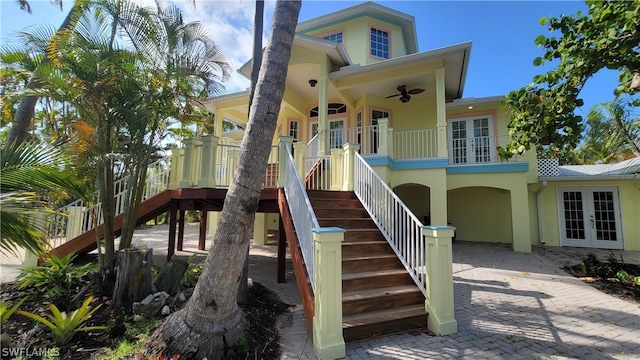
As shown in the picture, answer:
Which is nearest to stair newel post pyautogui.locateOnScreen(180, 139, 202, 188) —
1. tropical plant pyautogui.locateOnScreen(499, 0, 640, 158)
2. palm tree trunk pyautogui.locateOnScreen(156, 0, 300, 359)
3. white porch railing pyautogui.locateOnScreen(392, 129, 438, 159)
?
palm tree trunk pyautogui.locateOnScreen(156, 0, 300, 359)

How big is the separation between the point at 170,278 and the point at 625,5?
276 inches

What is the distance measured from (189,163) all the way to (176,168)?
0.71m

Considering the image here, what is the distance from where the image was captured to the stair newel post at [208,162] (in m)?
6.04

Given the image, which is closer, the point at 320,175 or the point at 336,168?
the point at 336,168

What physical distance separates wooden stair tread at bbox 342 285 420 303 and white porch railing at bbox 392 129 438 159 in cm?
566

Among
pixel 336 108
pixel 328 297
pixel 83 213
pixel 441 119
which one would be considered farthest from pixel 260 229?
pixel 328 297

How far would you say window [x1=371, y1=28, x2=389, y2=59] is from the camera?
35.8ft

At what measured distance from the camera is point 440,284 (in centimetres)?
352

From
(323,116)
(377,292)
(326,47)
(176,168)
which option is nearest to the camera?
(377,292)

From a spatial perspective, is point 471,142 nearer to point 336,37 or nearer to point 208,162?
point 336,37

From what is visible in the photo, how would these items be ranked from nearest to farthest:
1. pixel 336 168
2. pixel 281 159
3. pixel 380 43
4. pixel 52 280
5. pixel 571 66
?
pixel 571 66 → pixel 52 280 → pixel 281 159 → pixel 336 168 → pixel 380 43

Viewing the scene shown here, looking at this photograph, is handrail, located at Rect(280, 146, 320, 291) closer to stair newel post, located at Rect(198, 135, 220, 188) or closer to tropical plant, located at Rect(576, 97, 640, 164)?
stair newel post, located at Rect(198, 135, 220, 188)

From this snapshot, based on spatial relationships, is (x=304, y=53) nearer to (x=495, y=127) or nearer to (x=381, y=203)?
(x=381, y=203)

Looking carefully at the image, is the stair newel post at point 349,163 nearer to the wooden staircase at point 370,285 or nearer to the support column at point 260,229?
the wooden staircase at point 370,285
